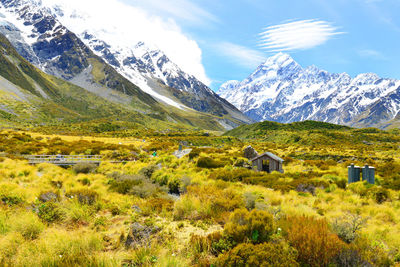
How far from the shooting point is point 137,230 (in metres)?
7.37

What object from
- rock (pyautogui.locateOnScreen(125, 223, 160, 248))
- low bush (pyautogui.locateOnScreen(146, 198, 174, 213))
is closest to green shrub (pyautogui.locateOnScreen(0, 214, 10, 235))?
rock (pyautogui.locateOnScreen(125, 223, 160, 248))

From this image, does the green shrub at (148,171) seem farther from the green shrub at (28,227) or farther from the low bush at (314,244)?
the low bush at (314,244)

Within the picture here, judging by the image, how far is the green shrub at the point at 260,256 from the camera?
5.52 metres

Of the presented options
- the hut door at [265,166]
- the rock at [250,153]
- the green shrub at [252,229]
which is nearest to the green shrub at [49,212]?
the green shrub at [252,229]

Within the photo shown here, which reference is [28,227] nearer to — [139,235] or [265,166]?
[139,235]

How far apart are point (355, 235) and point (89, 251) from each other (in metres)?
8.31

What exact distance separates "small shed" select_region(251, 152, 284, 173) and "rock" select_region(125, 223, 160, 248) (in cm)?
1764

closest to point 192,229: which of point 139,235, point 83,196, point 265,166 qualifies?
point 139,235

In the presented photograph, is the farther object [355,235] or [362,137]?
[362,137]

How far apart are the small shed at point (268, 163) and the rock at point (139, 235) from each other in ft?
57.9

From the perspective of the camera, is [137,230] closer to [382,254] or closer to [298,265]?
[298,265]

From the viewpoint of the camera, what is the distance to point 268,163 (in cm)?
2370

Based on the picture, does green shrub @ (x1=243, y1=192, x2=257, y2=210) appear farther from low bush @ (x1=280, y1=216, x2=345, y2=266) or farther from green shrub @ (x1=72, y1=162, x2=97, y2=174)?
green shrub @ (x1=72, y1=162, x2=97, y2=174)

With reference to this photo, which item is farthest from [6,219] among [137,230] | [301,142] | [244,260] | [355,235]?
[301,142]
